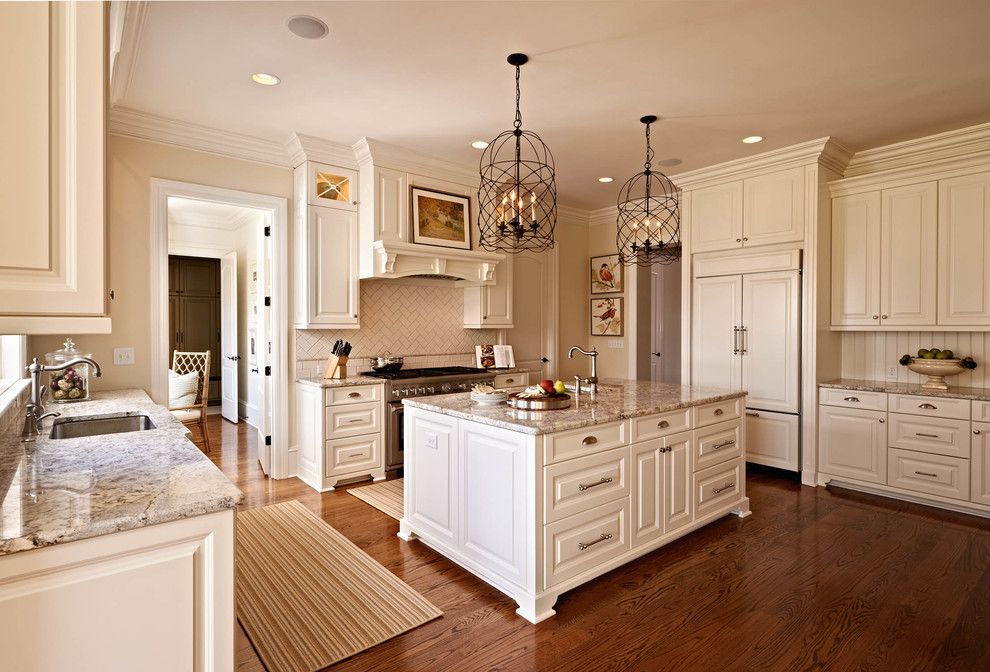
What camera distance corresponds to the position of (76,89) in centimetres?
118

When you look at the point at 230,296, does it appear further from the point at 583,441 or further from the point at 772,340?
the point at 772,340

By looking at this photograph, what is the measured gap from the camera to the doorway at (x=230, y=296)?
3.89m

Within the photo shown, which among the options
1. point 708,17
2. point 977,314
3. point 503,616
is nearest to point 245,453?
point 503,616

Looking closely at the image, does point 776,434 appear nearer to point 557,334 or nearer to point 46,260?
point 557,334

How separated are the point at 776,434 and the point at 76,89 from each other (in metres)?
4.95

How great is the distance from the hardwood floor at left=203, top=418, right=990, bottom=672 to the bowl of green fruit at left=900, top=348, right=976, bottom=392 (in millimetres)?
999

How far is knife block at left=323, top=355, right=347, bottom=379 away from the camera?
174 inches

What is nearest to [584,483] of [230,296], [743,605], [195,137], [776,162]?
[743,605]

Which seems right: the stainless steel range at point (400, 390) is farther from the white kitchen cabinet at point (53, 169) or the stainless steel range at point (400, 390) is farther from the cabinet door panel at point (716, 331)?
the white kitchen cabinet at point (53, 169)

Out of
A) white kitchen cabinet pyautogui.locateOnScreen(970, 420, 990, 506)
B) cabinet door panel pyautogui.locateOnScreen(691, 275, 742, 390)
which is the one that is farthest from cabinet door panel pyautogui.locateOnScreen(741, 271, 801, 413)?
white kitchen cabinet pyautogui.locateOnScreen(970, 420, 990, 506)

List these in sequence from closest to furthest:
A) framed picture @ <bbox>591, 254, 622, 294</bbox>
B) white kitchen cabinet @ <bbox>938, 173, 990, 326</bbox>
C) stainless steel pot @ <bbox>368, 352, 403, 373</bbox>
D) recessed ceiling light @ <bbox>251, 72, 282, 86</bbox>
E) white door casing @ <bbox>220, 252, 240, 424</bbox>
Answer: recessed ceiling light @ <bbox>251, 72, 282, 86</bbox> → white kitchen cabinet @ <bbox>938, 173, 990, 326</bbox> → stainless steel pot @ <bbox>368, 352, 403, 373</bbox> → framed picture @ <bbox>591, 254, 622, 294</bbox> → white door casing @ <bbox>220, 252, 240, 424</bbox>

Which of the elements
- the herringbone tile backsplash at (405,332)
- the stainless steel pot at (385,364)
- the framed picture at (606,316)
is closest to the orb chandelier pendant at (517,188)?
the herringbone tile backsplash at (405,332)

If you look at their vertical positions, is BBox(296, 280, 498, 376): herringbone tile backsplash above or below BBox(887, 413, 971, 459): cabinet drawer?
above

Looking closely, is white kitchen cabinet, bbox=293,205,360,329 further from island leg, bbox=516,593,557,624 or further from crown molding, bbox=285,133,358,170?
island leg, bbox=516,593,557,624
